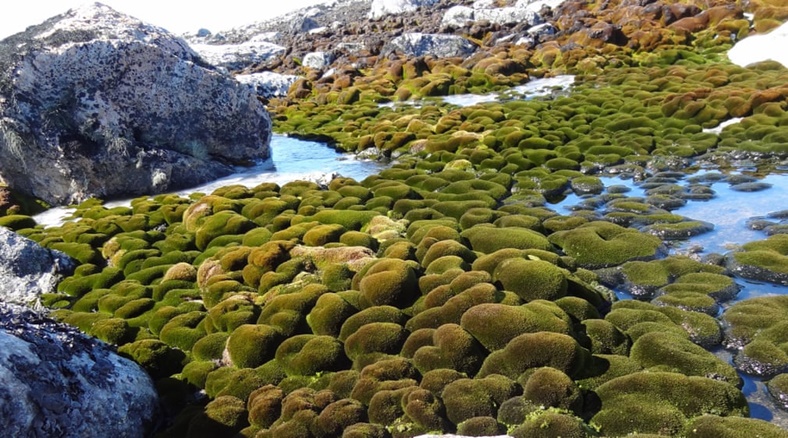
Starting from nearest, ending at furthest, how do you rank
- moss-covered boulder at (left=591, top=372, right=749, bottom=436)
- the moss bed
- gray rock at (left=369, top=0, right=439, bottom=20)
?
→ 1. moss-covered boulder at (left=591, top=372, right=749, bottom=436)
2. the moss bed
3. gray rock at (left=369, top=0, right=439, bottom=20)

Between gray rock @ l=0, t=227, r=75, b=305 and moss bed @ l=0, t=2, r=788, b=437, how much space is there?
490 millimetres

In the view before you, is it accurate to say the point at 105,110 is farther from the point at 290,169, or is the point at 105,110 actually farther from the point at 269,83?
the point at 269,83

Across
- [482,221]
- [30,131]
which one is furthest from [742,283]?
[30,131]

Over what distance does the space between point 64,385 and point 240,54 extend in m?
73.2

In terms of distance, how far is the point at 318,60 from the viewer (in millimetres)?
62875

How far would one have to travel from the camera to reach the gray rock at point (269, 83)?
172 feet

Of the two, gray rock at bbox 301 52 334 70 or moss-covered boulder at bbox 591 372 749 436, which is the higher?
gray rock at bbox 301 52 334 70

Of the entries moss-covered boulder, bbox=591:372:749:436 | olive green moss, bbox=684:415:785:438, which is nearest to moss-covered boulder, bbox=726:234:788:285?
moss-covered boulder, bbox=591:372:749:436

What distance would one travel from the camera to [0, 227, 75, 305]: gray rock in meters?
14.4

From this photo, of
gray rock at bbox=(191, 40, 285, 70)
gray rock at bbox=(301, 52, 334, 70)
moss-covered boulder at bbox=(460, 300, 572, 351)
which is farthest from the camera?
Result: gray rock at bbox=(191, 40, 285, 70)

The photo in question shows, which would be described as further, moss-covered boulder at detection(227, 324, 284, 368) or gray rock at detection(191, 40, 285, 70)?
gray rock at detection(191, 40, 285, 70)

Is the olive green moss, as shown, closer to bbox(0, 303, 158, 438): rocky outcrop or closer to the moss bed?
the moss bed

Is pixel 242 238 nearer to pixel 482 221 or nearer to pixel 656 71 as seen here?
pixel 482 221

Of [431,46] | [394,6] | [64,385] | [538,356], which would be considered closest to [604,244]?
[538,356]
